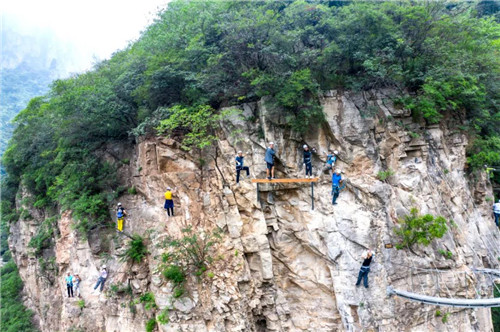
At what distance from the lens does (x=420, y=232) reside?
10.2 metres

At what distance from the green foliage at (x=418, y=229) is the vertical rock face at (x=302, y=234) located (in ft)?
1.24

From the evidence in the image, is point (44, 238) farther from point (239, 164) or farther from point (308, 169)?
point (308, 169)

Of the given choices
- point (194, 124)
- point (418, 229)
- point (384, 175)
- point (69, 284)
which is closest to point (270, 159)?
point (194, 124)

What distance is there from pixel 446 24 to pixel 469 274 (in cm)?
1069

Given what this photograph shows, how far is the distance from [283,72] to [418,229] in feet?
27.0

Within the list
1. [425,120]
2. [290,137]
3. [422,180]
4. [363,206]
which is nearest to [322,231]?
[363,206]

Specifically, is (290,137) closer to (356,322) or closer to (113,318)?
(356,322)

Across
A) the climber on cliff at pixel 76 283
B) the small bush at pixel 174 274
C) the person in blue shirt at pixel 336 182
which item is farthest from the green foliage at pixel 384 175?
the climber on cliff at pixel 76 283

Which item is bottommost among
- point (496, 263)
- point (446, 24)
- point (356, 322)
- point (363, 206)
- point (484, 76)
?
point (356, 322)

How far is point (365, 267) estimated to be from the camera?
9.92 meters

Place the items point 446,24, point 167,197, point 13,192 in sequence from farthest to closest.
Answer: point 13,192 < point 446,24 < point 167,197

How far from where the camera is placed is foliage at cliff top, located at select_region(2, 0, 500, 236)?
1166cm

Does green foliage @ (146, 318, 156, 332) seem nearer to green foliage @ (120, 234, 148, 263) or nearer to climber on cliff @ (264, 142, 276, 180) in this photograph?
green foliage @ (120, 234, 148, 263)

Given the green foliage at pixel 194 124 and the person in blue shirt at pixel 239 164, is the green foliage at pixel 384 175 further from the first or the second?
the green foliage at pixel 194 124
